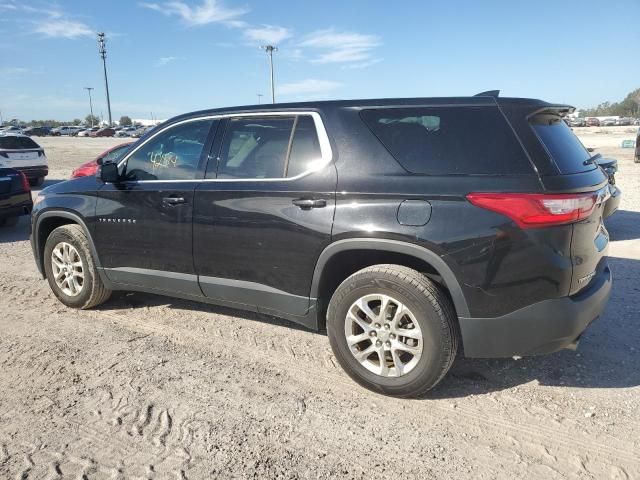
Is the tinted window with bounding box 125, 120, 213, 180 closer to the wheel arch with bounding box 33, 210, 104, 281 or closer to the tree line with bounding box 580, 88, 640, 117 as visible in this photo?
the wheel arch with bounding box 33, 210, 104, 281

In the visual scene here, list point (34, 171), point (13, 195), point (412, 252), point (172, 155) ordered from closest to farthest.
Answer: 1. point (412, 252)
2. point (172, 155)
3. point (13, 195)
4. point (34, 171)

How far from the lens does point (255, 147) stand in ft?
12.0

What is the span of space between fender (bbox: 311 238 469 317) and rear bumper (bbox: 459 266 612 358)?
13 cm

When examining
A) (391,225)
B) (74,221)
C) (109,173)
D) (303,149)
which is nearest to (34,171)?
(74,221)

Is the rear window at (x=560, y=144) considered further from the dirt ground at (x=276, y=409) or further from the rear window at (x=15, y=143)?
the rear window at (x=15, y=143)

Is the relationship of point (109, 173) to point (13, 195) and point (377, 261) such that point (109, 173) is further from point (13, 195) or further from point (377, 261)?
point (13, 195)

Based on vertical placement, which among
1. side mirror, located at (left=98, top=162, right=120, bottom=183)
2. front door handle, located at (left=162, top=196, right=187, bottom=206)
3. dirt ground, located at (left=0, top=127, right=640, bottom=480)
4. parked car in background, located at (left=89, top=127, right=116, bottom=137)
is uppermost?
parked car in background, located at (left=89, top=127, right=116, bottom=137)

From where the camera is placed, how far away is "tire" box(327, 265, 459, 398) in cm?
291

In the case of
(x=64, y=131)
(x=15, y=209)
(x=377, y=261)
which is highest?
(x=64, y=131)

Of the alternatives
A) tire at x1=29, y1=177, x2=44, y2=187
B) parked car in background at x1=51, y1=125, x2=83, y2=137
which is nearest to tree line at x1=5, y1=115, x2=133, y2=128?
parked car in background at x1=51, y1=125, x2=83, y2=137

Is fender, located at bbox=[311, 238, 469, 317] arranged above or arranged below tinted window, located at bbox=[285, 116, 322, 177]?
below

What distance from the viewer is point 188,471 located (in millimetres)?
2473

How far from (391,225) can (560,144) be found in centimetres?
113

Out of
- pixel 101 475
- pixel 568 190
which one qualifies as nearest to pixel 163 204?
pixel 101 475
